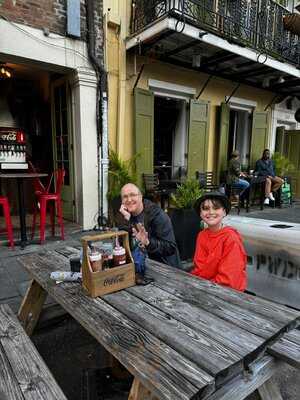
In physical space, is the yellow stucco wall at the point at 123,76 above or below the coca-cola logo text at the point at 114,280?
above

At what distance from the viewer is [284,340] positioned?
45.7 inches

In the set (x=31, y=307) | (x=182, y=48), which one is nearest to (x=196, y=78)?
(x=182, y=48)

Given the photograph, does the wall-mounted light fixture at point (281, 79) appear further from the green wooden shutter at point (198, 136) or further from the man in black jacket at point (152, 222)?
the man in black jacket at point (152, 222)

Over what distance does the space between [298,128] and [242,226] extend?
8.10m

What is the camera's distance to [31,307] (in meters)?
2.13

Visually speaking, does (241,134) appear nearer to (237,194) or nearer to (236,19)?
(237,194)

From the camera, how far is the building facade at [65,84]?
13.5 ft

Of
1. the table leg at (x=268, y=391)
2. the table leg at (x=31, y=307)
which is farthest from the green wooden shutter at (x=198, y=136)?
the table leg at (x=268, y=391)

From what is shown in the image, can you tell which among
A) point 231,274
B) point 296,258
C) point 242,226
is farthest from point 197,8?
point 231,274

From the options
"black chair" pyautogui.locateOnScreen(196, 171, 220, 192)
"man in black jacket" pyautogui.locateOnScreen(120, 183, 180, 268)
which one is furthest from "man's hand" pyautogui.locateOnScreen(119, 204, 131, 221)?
"black chair" pyautogui.locateOnScreen(196, 171, 220, 192)

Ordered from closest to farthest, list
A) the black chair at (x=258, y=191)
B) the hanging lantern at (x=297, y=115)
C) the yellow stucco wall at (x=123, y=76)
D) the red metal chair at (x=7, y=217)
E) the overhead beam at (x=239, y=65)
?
the red metal chair at (x=7, y=217)
the yellow stucco wall at (x=123, y=76)
the overhead beam at (x=239, y=65)
the black chair at (x=258, y=191)
the hanging lantern at (x=297, y=115)

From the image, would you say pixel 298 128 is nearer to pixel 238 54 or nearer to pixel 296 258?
pixel 238 54

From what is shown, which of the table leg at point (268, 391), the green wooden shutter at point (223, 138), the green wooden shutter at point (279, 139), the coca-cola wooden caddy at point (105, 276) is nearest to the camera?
the table leg at point (268, 391)

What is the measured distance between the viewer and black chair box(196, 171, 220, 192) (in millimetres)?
6366
